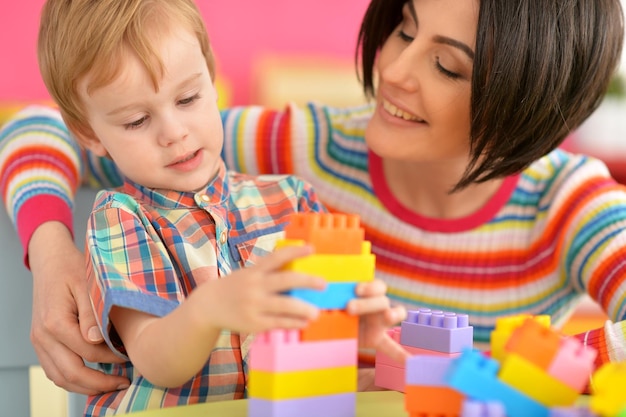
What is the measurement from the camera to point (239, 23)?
3.26 meters

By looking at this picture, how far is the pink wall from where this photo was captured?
2973mm

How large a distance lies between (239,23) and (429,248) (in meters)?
2.10

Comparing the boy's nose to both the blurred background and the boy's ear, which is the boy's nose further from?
the blurred background

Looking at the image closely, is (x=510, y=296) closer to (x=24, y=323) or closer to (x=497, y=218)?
(x=497, y=218)

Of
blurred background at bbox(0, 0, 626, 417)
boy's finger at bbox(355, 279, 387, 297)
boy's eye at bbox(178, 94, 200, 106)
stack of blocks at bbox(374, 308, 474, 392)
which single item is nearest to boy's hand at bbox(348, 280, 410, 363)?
boy's finger at bbox(355, 279, 387, 297)

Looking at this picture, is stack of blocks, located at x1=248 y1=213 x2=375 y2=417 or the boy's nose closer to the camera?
stack of blocks, located at x1=248 y1=213 x2=375 y2=417

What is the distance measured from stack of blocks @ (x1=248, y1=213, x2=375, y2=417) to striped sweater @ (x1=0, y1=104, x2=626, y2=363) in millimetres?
677

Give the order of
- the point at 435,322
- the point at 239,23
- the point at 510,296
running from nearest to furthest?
the point at 435,322, the point at 510,296, the point at 239,23

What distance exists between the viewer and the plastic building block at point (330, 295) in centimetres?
66

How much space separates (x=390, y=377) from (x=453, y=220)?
1.75 feet

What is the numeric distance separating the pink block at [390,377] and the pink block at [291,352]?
217 millimetres

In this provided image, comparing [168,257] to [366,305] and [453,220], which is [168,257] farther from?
[453,220]

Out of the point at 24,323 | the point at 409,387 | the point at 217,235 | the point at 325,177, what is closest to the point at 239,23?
the point at 325,177

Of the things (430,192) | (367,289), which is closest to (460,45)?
(430,192)
